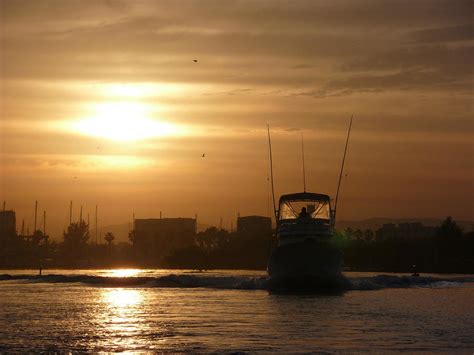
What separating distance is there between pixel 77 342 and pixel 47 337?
75.4 inches

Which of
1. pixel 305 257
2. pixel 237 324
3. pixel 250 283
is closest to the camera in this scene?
pixel 237 324

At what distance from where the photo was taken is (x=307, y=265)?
64438 millimetres

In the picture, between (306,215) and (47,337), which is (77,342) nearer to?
(47,337)

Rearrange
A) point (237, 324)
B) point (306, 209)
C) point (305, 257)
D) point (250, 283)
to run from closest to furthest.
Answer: point (237, 324) < point (305, 257) < point (306, 209) < point (250, 283)

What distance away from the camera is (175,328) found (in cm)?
3444

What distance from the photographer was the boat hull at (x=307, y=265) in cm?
6448

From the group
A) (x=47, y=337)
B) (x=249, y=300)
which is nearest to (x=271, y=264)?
(x=249, y=300)

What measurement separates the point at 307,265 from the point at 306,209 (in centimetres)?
705

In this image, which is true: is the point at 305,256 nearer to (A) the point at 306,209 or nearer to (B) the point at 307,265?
(B) the point at 307,265

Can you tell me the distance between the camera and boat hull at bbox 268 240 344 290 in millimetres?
64481

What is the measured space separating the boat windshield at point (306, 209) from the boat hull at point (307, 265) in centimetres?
435

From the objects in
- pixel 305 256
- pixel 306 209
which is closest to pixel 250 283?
pixel 306 209

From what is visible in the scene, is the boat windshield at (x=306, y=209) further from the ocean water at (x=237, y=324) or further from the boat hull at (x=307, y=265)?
the ocean water at (x=237, y=324)

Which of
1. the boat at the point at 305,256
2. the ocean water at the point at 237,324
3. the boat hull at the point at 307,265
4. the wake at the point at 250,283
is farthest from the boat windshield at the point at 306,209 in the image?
the ocean water at the point at 237,324
